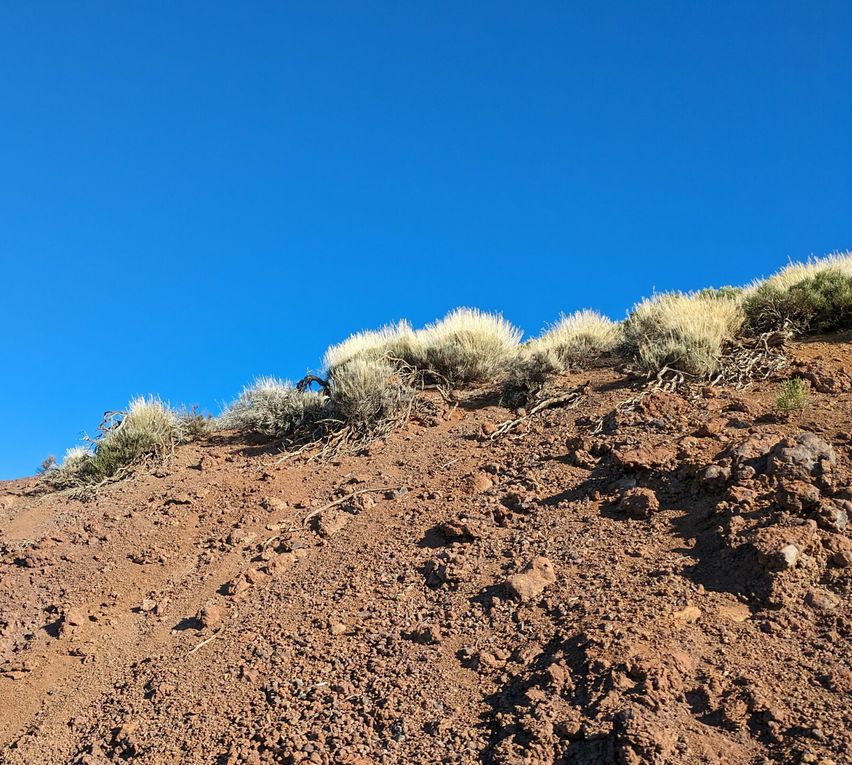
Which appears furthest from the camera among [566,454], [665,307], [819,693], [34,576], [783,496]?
[665,307]

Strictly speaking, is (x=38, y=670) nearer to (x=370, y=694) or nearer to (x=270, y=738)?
(x=270, y=738)

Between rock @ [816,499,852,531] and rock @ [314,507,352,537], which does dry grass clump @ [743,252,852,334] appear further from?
rock @ [314,507,352,537]

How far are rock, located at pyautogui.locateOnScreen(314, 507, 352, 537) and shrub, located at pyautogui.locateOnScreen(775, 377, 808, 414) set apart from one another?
3.52m

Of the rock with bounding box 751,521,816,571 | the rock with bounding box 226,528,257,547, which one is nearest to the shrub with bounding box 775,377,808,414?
the rock with bounding box 751,521,816,571

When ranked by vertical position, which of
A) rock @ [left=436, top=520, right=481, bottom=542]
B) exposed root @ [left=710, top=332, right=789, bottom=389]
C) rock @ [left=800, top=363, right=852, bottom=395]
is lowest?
rock @ [left=436, top=520, right=481, bottom=542]

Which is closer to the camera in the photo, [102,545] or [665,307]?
[102,545]

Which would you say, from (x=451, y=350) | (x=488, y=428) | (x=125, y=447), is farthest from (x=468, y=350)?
(x=125, y=447)

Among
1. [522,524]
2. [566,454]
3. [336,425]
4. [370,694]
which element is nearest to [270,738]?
[370,694]

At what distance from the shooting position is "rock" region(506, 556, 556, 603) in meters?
4.34

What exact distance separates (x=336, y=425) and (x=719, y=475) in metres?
4.47

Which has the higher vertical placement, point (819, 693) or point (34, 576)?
point (34, 576)

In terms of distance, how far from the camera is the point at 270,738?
Result: 12.9ft

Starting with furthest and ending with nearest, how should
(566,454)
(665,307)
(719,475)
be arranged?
(665,307), (566,454), (719,475)

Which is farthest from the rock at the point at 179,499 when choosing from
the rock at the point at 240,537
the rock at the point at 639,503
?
the rock at the point at 639,503
